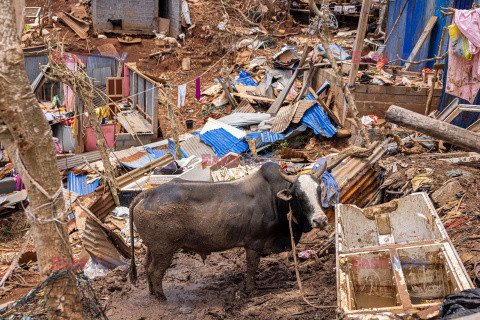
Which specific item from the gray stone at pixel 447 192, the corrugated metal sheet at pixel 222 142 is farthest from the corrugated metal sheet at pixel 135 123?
the gray stone at pixel 447 192

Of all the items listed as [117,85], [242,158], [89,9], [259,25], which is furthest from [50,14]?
[242,158]

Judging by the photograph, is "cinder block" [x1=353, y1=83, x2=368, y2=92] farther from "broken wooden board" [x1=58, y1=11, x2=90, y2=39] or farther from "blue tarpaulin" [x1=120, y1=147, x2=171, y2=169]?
"broken wooden board" [x1=58, y1=11, x2=90, y2=39]

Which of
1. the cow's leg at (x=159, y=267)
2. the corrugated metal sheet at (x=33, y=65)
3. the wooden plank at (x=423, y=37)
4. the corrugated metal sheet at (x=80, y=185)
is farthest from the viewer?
the corrugated metal sheet at (x=33, y=65)

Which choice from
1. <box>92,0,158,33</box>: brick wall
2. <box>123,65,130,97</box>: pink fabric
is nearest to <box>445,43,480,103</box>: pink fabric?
<box>123,65,130,97</box>: pink fabric

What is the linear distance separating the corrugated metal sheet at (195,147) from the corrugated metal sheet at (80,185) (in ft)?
10.3

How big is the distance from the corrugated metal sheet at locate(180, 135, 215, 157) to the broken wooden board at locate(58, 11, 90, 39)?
43.4 ft

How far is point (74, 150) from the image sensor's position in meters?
16.5

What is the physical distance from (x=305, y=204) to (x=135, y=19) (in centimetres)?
2261

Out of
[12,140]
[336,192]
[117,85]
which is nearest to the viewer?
[12,140]

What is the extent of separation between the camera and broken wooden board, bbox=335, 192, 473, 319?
4582mm

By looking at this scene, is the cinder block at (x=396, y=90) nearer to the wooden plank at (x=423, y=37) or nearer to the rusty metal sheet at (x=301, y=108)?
the wooden plank at (x=423, y=37)

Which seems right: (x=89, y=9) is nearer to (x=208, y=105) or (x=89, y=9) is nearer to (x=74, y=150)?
(x=208, y=105)

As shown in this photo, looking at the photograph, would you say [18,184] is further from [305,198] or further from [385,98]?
[385,98]

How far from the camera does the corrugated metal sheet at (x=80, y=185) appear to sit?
14.0 metres
